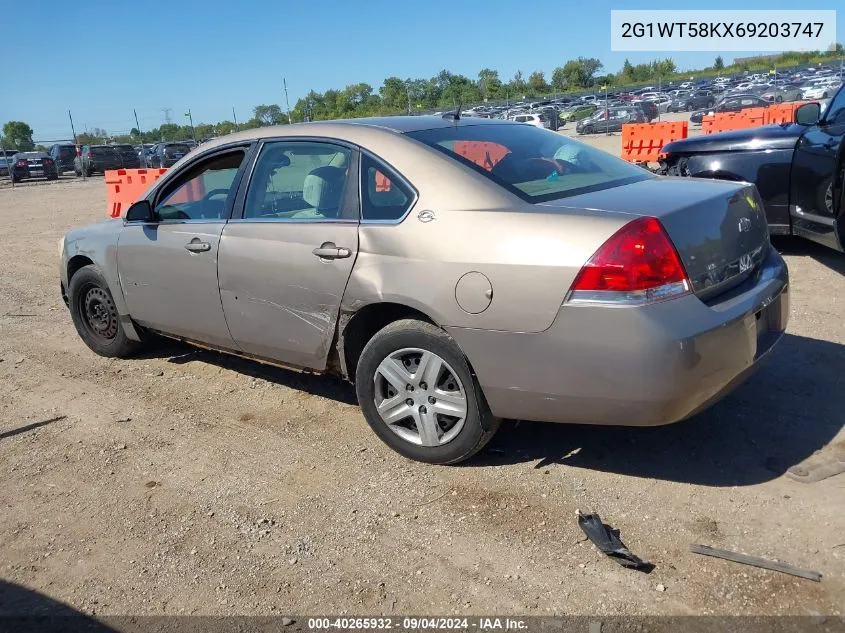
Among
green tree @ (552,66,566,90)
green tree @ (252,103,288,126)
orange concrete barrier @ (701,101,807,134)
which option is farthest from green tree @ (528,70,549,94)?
orange concrete barrier @ (701,101,807,134)

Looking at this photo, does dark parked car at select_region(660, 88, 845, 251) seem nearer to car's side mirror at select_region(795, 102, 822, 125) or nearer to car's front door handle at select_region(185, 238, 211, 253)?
car's side mirror at select_region(795, 102, 822, 125)

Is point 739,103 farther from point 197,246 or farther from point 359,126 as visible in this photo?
point 197,246

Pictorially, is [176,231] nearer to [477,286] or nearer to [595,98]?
[477,286]

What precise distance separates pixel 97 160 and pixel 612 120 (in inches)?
1007

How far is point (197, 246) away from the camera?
172 inches

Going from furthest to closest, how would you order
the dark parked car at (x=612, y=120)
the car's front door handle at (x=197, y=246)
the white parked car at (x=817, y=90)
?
the dark parked car at (x=612, y=120)
the white parked car at (x=817, y=90)
the car's front door handle at (x=197, y=246)

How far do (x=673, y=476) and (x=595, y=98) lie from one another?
59.7 metres

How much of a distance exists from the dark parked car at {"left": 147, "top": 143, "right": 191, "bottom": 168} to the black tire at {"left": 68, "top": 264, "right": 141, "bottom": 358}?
101ft

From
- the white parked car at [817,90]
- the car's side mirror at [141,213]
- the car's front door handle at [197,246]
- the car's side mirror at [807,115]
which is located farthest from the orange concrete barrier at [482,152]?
the white parked car at [817,90]

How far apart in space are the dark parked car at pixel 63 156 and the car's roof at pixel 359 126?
35638 mm

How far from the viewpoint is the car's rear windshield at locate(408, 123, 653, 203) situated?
138 inches

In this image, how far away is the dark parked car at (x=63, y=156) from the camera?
117 feet

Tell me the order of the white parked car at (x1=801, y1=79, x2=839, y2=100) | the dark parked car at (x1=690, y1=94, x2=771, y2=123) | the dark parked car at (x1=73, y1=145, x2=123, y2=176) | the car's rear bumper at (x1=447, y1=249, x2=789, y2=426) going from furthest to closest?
the white parked car at (x1=801, y1=79, x2=839, y2=100), the dark parked car at (x1=690, y1=94, x2=771, y2=123), the dark parked car at (x1=73, y1=145, x2=123, y2=176), the car's rear bumper at (x1=447, y1=249, x2=789, y2=426)

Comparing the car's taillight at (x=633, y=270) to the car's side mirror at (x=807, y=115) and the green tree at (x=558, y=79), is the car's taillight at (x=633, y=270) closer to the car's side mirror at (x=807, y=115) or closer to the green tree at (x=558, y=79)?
the car's side mirror at (x=807, y=115)
